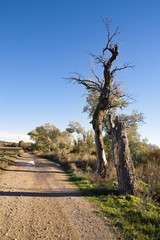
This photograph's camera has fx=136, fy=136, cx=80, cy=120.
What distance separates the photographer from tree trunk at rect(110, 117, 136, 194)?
671 centimetres

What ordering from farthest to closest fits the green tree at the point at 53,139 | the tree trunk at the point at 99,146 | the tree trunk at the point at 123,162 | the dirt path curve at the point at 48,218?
the green tree at the point at 53,139
the tree trunk at the point at 99,146
the tree trunk at the point at 123,162
the dirt path curve at the point at 48,218

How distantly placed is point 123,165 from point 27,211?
15.3 ft

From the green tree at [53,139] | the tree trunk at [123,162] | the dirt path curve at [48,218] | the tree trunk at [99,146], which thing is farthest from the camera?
the green tree at [53,139]

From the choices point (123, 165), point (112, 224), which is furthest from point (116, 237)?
point (123, 165)

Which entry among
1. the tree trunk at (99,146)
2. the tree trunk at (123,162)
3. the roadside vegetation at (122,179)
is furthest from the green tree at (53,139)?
the tree trunk at (123,162)

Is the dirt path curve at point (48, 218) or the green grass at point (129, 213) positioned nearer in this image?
the dirt path curve at point (48, 218)

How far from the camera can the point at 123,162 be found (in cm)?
695

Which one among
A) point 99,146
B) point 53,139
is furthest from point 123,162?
point 53,139

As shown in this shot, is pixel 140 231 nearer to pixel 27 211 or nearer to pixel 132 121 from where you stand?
pixel 27 211

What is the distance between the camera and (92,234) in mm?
3785

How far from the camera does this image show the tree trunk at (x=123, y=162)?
6.71 meters

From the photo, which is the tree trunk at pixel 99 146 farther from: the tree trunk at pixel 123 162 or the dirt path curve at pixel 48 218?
the dirt path curve at pixel 48 218

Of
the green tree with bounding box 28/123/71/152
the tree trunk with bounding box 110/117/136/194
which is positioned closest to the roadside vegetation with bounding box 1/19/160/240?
the tree trunk with bounding box 110/117/136/194

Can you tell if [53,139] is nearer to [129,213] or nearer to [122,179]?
[122,179]
